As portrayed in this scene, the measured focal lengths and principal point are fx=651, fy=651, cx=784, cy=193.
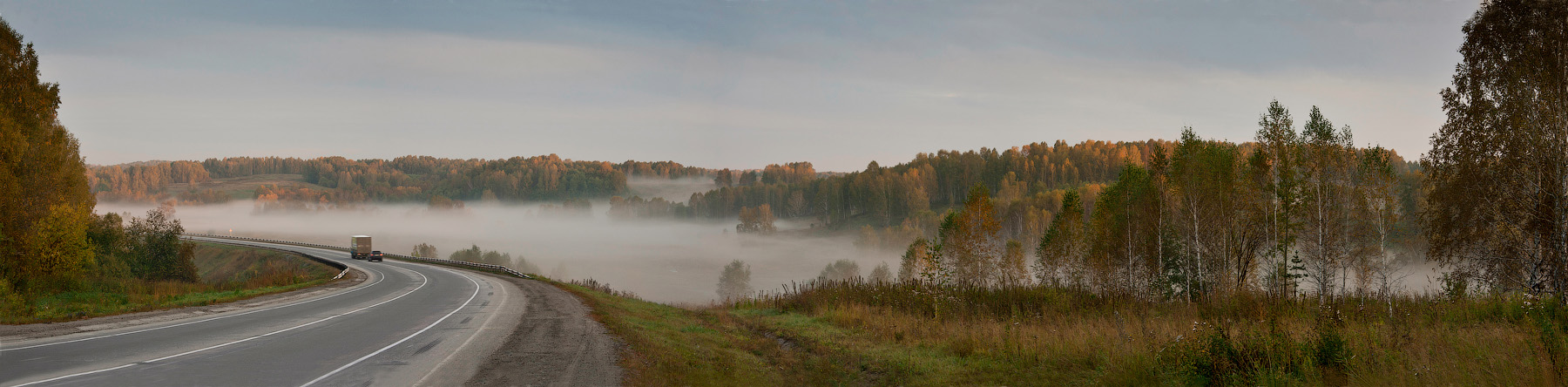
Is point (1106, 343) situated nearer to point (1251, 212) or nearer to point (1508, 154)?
point (1508, 154)

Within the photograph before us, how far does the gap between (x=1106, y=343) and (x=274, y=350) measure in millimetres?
17543

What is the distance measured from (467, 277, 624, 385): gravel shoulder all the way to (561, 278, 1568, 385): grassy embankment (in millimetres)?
671

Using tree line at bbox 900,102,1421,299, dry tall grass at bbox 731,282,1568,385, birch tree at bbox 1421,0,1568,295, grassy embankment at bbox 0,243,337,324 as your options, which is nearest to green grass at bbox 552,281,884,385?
dry tall grass at bbox 731,282,1568,385

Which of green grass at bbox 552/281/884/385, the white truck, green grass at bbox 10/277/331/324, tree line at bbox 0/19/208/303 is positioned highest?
tree line at bbox 0/19/208/303

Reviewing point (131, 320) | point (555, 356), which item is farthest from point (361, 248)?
point (555, 356)

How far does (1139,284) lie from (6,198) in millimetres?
64282

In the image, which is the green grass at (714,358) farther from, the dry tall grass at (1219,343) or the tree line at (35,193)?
the tree line at (35,193)

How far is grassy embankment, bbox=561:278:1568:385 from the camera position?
9.14m

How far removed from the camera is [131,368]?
1178 cm

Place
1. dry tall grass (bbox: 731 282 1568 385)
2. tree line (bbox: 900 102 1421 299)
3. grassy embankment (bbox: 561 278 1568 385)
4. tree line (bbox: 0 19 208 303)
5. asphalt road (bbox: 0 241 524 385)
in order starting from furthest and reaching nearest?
1. tree line (bbox: 900 102 1421 299)
2. tree line (bbox: 0 19 208 303)
3. asphalt road (bbox: 0 241 524 385)
4. grassy embankment (bbox: 561 278 1568 385)
5. dry tall grass (bbox: 731 282 1568 385)

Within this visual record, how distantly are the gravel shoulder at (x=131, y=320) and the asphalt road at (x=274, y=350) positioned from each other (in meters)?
0.52

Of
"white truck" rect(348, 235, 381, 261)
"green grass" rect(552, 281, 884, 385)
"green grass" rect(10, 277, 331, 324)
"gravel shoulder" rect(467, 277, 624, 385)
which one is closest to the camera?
"gravel shoulder" rect(467, 277, 624, 385)

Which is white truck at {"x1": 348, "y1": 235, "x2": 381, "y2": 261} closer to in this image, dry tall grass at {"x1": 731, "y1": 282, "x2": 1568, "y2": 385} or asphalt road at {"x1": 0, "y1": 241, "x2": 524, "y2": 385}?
asphalt road at {"x1": 0, "y1": 241, "x2": 524, "y2": 385}

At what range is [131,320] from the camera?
18.2 meters
